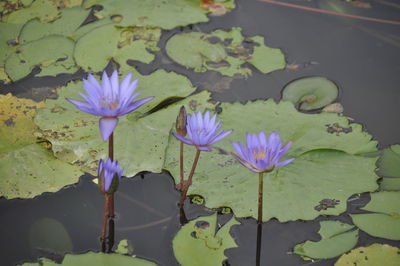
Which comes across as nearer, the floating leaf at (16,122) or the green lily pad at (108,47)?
the floating leaf at (16,122)

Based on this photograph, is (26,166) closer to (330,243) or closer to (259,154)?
(259,154)

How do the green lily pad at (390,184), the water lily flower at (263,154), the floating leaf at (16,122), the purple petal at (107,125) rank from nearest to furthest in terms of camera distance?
the purple petal at (107,125) < the water lily flower at (263,154) < the green lily pad at (390,184) < the floating leaf at (16,122)

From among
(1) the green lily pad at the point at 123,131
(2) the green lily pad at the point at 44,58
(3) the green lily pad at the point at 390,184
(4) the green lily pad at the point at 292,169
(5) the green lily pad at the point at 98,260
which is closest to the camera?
(5) the green lily pad at the point at 98,260

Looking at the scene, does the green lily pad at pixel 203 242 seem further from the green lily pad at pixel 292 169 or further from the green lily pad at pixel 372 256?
the green lily pad at pixel 372 256

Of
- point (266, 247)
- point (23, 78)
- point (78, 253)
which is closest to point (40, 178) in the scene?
point (78, 253)

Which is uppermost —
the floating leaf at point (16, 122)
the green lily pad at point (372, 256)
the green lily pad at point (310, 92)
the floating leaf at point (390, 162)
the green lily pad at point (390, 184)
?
the green lily pad at point (310, 92)

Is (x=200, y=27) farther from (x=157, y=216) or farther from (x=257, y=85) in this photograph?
(x=157, y=216)

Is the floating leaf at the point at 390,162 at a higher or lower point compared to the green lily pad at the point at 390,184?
higher

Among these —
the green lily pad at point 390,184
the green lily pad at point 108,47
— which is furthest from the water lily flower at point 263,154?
the green lily pad at point 108,47
